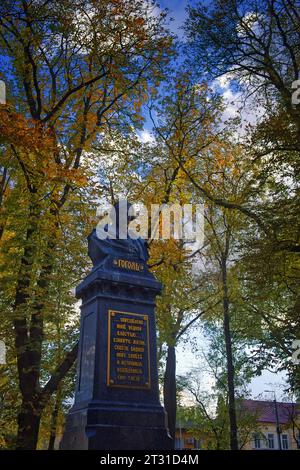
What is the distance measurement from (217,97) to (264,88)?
3.41 m

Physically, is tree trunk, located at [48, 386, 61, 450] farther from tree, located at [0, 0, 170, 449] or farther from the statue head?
the statue head

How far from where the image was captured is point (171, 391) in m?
21.5

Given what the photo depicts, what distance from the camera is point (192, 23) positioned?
53.0ft

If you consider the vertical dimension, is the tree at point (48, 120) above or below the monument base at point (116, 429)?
above

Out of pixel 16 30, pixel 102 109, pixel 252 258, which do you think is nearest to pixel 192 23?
pixel 102 109

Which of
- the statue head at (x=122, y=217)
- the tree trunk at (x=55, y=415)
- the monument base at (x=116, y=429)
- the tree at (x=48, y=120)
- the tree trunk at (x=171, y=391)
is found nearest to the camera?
the monument base at (x=116, y=429)

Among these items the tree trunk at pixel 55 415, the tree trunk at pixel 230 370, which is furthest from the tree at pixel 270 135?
the tree trunk at pixel 55 415

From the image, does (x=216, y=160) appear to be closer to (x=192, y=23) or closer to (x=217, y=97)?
(x=217, y=97)

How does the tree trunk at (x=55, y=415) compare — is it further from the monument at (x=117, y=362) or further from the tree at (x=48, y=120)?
the monument at (x=117, y=362)

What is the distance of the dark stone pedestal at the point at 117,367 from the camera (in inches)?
314

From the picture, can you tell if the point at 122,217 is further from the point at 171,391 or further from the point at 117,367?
the point at 171,391

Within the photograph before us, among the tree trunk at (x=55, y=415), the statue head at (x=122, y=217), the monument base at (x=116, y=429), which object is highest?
the statue head at (x=122, y=217)

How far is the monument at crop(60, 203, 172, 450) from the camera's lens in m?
7.99

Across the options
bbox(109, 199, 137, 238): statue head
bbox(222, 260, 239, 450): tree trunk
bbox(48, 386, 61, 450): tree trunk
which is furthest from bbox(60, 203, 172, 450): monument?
bbox(48, 386, 61, 450): tree trunk
